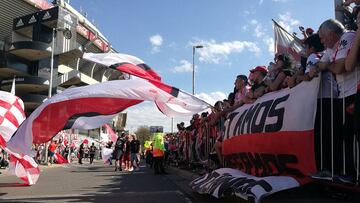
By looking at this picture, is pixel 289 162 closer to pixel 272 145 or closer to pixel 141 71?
pixel 272 145

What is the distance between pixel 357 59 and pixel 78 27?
209 feet

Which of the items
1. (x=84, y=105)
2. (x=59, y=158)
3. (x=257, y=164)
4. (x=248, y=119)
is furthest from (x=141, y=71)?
(x=59, y=158)

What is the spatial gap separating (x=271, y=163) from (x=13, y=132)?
8.26 metres

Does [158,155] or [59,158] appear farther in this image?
[59,158]

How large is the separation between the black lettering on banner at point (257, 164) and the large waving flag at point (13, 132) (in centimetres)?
724

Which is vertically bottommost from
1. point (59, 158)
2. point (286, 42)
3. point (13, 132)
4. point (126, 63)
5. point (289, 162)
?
point (59, 158)

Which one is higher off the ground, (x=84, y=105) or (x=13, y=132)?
(x=84, y=105)

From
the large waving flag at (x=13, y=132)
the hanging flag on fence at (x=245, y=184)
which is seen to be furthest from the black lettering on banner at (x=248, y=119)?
the large waving flag at (x=13, y=132)

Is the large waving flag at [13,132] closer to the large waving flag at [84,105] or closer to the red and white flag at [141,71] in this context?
the large waving flag at [84,105]

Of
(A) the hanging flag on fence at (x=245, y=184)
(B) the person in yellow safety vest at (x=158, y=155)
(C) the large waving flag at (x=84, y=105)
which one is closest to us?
(A) the hanging flag on fence at (x=245, y=184)

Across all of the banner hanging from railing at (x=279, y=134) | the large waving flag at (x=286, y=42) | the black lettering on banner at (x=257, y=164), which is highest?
the large waving flag at (x=286, y=42)

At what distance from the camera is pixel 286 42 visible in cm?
1222

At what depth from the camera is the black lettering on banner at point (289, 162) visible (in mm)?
5180

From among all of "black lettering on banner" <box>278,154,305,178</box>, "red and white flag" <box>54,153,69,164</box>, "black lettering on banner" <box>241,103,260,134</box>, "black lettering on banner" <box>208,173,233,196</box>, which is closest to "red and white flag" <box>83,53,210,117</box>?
"black lettering on banner" <box>241,103,260,134</box>
